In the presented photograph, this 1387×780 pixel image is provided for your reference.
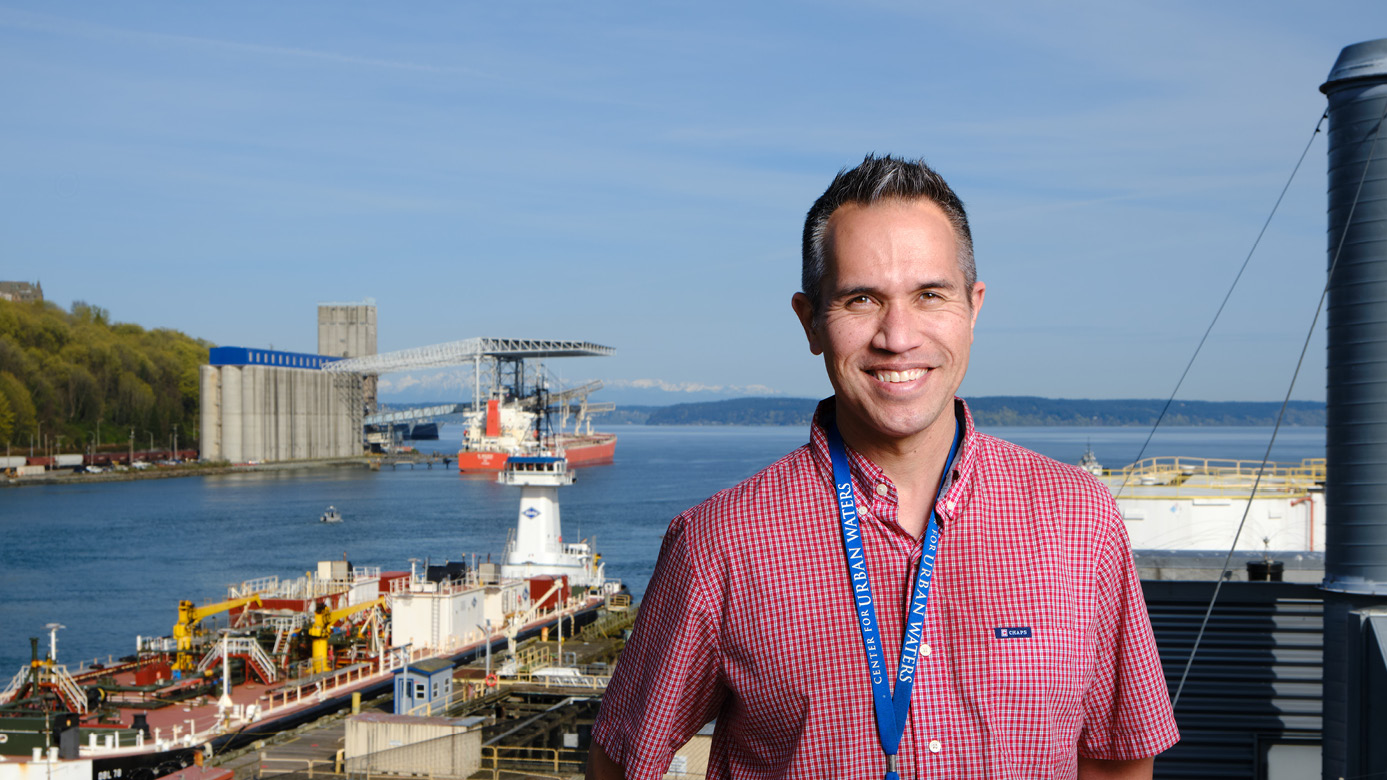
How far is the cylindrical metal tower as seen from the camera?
7090 mm

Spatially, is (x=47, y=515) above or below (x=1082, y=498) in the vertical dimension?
below

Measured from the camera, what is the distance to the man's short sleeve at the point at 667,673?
190 centimetres


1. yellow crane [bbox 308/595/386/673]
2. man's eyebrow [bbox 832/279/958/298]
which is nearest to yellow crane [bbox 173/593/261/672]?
yellow crane [bbox 308/595/386/673]

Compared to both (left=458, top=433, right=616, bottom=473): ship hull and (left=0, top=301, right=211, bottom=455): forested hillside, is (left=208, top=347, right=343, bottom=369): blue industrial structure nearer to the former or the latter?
(left=0, top=301, right=211, bottom=455): forested hillside

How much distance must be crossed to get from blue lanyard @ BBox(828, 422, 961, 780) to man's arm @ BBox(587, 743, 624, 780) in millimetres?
447

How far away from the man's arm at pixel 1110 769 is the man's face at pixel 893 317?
2.14 ft

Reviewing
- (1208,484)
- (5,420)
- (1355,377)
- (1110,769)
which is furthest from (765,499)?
(5,420)

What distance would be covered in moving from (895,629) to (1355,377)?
6462mm

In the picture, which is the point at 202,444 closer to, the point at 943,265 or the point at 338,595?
the point at 338,595

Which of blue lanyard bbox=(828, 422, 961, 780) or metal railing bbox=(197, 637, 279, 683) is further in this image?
metal railing bbox=(197, 637, 279, 683)

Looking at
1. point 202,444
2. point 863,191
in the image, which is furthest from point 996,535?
point 202,444

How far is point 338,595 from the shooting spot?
110ft

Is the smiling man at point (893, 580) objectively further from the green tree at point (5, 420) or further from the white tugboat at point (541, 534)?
the green tree at point (5, 420)

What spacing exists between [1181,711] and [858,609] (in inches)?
332
